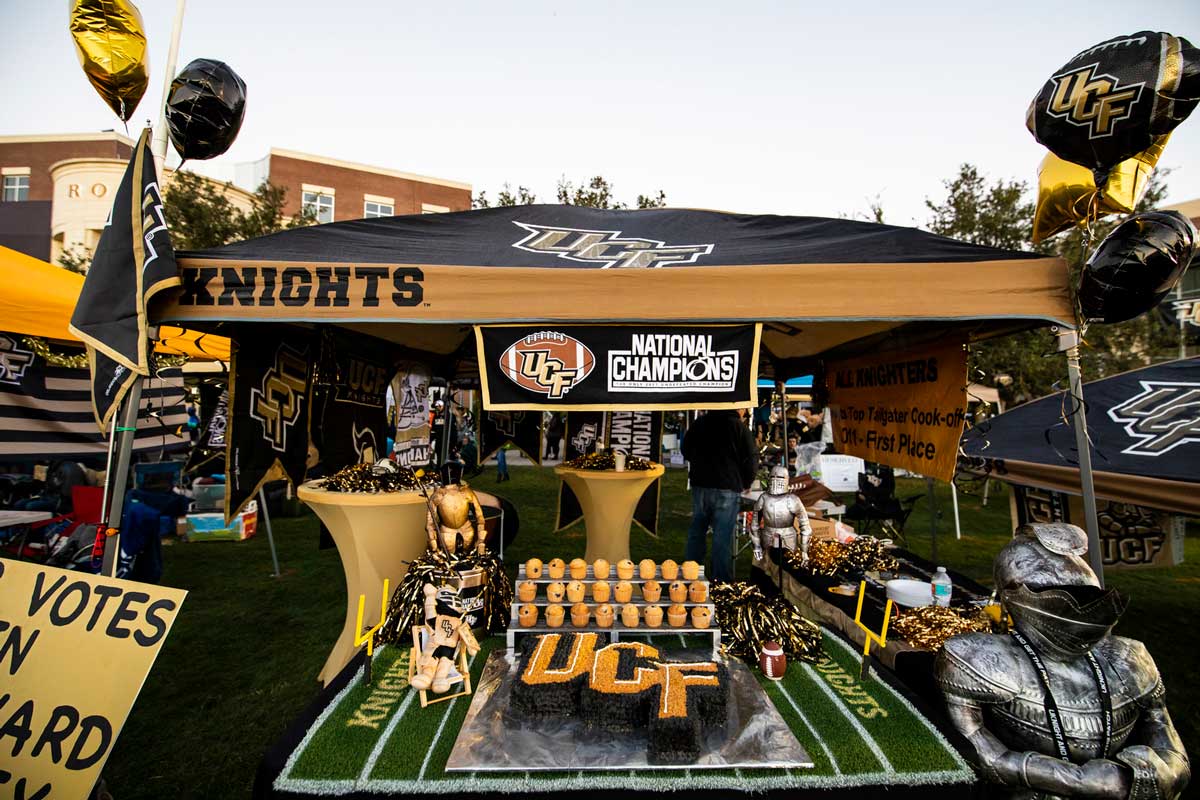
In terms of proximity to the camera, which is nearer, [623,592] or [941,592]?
[623,592]

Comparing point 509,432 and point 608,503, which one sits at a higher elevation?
point 509,432

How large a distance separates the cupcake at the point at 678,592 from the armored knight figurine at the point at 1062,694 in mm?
1294

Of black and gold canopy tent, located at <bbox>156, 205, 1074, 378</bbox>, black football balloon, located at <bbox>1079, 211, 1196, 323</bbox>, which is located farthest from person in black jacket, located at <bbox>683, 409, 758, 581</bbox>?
black football balloon, located at <bbox>1079, 211, 1196, 323</bbox>

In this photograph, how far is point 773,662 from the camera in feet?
9.11

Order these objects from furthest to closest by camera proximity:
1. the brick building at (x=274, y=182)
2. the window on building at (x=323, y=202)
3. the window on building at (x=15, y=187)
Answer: the window on building at (x=15, y=187), the window on building at (x=323, y=202), the brick building at (x=274, y=182)

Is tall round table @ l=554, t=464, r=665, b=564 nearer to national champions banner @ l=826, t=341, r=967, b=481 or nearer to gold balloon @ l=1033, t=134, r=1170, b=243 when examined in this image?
national champions banner @ l=826, t=341, r=967, b=481

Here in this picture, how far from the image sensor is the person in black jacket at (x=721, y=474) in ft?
16.7

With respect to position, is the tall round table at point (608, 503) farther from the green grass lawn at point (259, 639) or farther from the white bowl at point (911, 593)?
the white bowl at point (911, 593)

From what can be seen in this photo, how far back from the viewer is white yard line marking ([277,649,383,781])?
197cm

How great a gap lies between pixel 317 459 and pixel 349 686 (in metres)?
2.35

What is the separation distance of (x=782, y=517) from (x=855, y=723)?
231 cm

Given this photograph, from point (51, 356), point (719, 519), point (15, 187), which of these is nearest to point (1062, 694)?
point (719, 519)

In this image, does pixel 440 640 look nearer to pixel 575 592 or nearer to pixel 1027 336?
pixel 575 592

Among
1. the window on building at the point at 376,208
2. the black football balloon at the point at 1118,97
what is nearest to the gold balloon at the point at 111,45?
the black football balloon at the point at 1118,97
